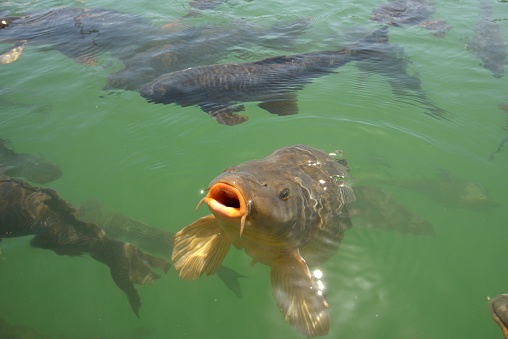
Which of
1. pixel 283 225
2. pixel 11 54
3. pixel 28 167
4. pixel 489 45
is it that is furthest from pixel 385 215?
pixel 11 54

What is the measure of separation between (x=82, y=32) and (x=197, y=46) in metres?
2.98

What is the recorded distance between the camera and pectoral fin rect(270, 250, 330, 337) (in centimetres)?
294

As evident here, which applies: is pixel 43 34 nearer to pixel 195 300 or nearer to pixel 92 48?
pixel 92 48

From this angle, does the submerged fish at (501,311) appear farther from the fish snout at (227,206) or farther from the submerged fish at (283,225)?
the fish snout at (227,206)

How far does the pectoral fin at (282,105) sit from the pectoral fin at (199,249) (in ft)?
9.32

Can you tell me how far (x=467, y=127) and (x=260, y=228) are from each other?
4.19m

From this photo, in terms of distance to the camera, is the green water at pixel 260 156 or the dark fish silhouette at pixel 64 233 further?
the dark fish silhouette at pixel 64 233

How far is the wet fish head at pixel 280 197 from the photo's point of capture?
2352 mm

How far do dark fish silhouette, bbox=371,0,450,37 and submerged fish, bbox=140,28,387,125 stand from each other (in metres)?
2.93

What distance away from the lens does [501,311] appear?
2.95 metres

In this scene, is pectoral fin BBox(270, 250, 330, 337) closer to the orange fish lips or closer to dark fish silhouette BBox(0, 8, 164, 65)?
the orange fish lips

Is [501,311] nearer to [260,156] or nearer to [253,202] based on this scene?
[253,202]

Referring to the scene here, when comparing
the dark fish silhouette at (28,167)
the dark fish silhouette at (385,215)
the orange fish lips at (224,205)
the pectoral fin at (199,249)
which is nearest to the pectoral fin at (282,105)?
the dark fish silhouette at (385,215)

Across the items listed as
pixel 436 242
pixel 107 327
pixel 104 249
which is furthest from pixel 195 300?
pixel 436 242
